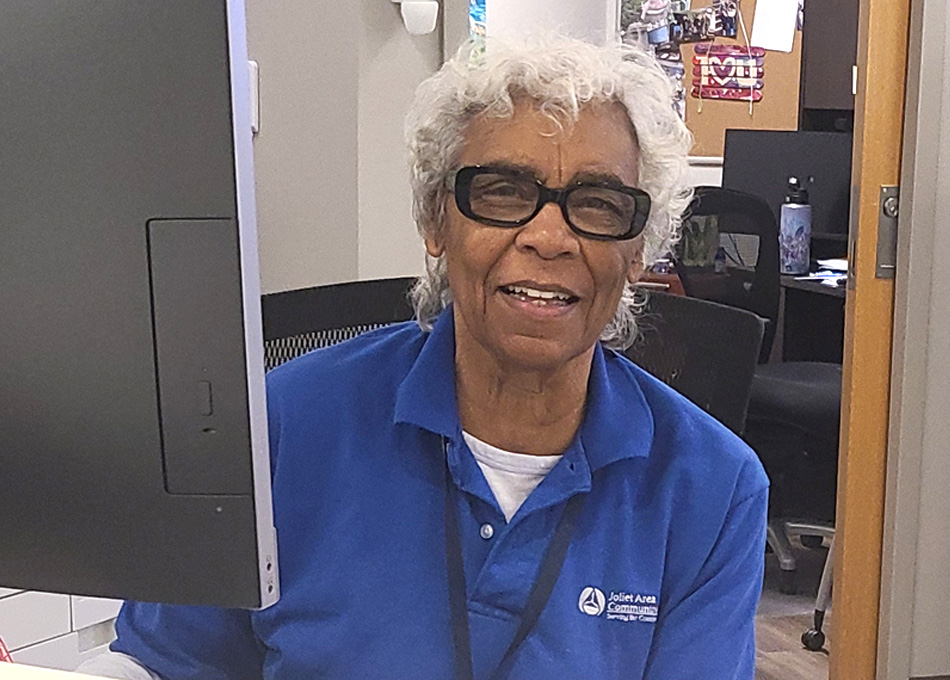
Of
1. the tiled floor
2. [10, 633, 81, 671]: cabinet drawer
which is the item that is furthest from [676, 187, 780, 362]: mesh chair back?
[10, 633, 81, 671]: cabinet drawer

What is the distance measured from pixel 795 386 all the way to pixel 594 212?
8.45 feet

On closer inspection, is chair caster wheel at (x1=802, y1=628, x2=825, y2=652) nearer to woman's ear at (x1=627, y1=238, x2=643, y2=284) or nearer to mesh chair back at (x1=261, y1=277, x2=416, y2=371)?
mesh chair back at (x1=261, y1=277, x2=416, y2=371)

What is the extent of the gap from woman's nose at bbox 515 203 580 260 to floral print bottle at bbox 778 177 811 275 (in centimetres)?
307

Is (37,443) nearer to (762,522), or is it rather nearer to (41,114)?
(41,114)

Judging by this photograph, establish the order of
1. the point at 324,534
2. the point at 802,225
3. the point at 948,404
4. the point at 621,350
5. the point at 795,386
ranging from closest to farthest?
the point at 324,534 → the point at 621,350 → the point at 948,404 → the point at 795,386 → the point at 802,225

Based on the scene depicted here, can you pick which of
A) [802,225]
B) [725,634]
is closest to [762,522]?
[725,634]

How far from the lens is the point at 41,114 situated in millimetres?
620

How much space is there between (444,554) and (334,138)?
50.1 inches

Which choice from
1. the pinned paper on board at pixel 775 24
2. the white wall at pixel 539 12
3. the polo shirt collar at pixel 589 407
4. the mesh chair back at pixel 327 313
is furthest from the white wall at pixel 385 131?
the pinned paper on board at pixel 775 24

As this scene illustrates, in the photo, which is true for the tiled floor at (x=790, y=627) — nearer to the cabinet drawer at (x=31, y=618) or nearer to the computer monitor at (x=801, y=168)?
the computer monitor at (x=801, y=168)

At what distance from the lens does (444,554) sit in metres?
1.17

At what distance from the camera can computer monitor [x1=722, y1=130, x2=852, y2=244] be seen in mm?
4250

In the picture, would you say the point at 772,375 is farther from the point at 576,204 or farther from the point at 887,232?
the point at 576,204

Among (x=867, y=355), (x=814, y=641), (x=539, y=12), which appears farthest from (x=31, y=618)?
(x=814, y=641)
